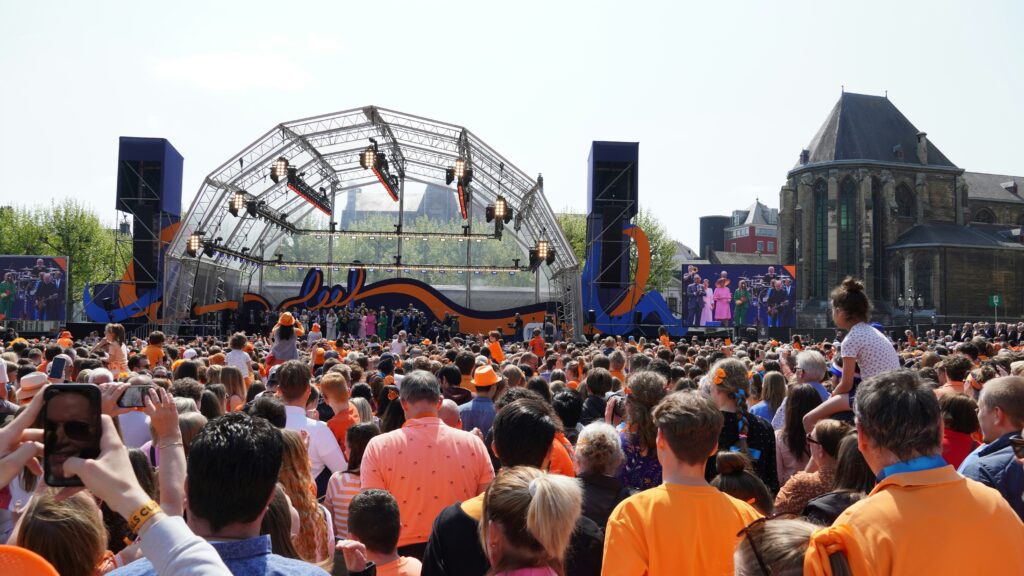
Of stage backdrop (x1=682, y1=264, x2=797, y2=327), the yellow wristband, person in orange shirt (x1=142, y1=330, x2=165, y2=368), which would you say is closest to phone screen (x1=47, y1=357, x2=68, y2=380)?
person in orange shirt (x1=142, y1=330, x2=165, y2=368)

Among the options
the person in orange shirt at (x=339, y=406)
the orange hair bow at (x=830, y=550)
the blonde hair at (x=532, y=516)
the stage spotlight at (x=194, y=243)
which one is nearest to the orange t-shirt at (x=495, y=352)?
the person in orange shirt at (x=339, y=406)

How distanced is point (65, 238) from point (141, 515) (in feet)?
183

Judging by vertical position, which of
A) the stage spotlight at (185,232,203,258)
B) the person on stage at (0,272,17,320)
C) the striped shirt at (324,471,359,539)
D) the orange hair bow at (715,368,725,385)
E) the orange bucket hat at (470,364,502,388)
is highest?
the stage spotlight at (185,232,203,258)

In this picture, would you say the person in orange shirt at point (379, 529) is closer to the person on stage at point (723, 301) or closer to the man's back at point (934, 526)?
the man's back at point (934, 526)

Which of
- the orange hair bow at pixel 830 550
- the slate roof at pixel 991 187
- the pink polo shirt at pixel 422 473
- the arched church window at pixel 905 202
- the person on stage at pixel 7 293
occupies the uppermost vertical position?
the slate roof at pixel 991 187

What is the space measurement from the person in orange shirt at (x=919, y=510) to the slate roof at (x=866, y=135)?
6062 centimetres

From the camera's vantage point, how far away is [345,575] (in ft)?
18.5

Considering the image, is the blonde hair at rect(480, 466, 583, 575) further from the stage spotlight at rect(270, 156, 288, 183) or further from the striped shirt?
the stage spotlight at rect(270, 156, 288, 183)

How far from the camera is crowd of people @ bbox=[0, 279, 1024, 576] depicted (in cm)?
214

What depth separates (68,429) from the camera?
1908 millimetres

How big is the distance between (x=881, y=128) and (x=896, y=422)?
65.7 metres

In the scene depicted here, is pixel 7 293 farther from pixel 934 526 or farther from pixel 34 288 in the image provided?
pixel 934 526

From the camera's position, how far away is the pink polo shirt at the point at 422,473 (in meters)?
4.38

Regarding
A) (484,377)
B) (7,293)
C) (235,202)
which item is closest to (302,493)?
(484,377)
